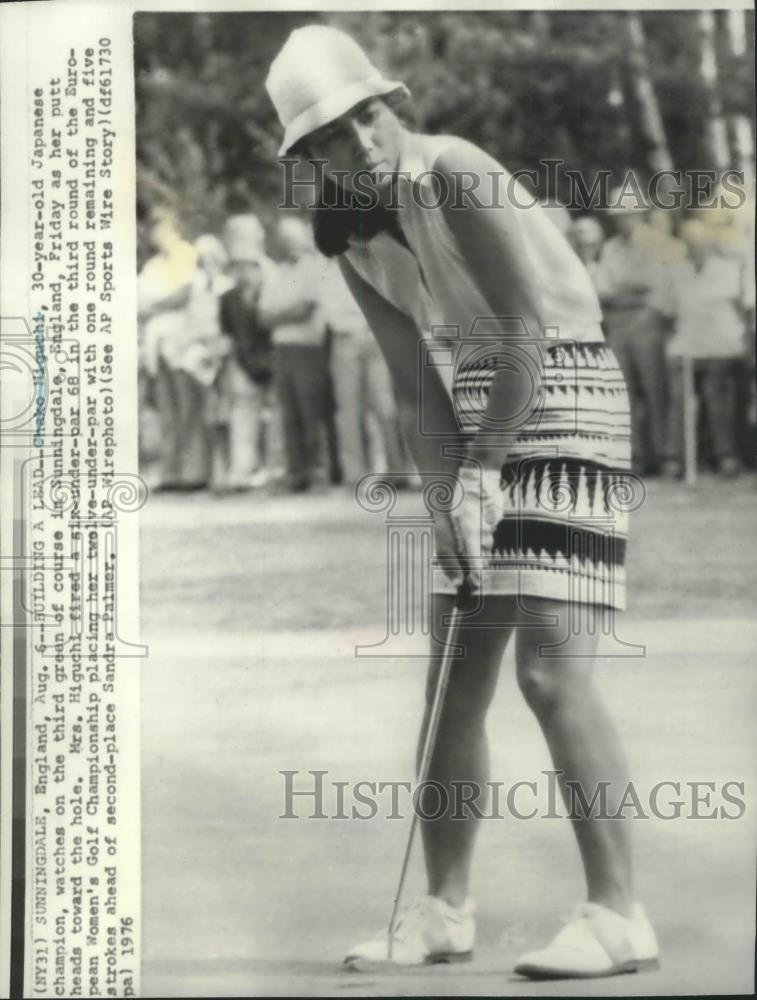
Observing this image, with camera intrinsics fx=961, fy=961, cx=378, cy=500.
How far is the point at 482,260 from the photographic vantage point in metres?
1.28

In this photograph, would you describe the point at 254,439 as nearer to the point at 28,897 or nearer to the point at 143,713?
the point at 143,713

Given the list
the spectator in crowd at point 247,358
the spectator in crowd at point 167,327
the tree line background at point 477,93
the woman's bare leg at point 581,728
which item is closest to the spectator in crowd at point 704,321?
the tree line background at point 477,93

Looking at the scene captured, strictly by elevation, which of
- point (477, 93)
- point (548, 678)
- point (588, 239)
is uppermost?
point (477, 93)

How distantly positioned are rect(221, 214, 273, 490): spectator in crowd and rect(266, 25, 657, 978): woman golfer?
0.10 metres

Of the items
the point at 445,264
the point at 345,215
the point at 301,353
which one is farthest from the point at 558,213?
the point at 301,353

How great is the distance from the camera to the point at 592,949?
4.22 ft

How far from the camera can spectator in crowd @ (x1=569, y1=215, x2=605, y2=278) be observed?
1.29m

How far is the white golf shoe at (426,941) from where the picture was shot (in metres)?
1.28

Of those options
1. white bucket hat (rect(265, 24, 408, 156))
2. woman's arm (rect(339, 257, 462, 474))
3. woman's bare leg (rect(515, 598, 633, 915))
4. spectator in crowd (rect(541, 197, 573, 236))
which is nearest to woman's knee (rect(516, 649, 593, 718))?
woman's bare leg (rect(515, 598, 633, 915))

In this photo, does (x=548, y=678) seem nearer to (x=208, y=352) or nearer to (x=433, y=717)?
(x=433, y=717)

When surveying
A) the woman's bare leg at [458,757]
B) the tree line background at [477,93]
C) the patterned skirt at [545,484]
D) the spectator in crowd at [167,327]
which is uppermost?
the tree line background at [477,93]

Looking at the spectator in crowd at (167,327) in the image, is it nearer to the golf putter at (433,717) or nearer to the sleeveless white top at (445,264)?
the sleeveless white top at (445,264)

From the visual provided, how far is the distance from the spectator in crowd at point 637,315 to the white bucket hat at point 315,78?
13.9 inches

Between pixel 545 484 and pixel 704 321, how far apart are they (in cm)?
32
